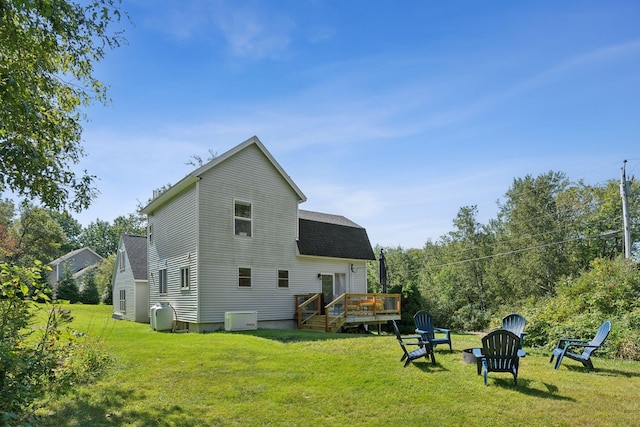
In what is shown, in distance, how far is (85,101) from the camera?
31.1 feet

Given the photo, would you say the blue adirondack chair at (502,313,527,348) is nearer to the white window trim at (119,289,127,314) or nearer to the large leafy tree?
the large leafy tree

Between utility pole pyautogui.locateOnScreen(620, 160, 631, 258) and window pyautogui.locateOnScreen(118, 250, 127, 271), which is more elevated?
utility pole pyautogui.locateOnScreen(620, 160, 631, 258)

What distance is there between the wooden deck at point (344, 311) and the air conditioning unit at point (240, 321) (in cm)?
239

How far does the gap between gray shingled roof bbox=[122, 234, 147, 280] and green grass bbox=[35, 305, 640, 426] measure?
14.1 meters

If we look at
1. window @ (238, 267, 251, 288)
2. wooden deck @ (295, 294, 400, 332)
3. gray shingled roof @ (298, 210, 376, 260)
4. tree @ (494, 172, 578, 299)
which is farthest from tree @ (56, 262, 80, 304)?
tree @ (494, 172, 578, 299)

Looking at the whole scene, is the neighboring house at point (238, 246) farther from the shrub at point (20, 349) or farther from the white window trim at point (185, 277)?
the shrub at point (20, 349)

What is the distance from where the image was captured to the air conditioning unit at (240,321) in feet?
51.5

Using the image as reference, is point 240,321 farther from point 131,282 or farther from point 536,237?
point 536,237

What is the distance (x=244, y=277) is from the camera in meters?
17.3

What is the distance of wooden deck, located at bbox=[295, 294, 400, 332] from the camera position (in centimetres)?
1691

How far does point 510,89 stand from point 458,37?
308cm

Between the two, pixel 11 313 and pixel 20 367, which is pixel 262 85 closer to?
pixel 11 313

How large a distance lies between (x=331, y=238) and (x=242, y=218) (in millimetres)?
5413

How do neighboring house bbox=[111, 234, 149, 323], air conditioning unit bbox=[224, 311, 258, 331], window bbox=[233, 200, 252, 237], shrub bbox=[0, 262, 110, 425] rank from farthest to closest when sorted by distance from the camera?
neighboring house bbox=[111, 234, 149, 323], window bbox=[233, 200, 252, 237], air conditioning unit bbox=[224, 311, 258, 331], shrub bbox=[0, 262, 110, 425]
